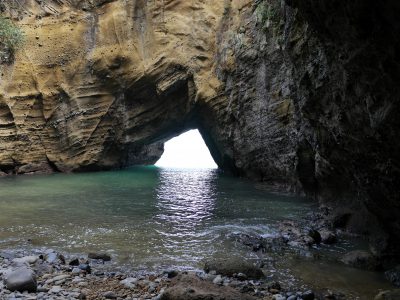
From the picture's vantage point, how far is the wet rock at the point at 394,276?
587 centimetres

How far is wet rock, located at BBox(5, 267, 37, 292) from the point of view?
4863 millimetres

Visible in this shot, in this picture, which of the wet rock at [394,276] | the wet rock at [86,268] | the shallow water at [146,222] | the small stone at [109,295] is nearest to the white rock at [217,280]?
the shallow water at [146,222]

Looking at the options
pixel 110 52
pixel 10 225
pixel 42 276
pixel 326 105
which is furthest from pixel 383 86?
pixel 110 52

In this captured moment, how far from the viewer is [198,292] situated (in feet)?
14.8

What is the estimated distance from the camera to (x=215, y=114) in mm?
25781

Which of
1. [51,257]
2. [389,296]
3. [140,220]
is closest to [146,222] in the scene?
[140,220]

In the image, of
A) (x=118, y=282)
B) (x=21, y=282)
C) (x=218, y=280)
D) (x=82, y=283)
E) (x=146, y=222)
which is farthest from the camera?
(x=146, y=222)

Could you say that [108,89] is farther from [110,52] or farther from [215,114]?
[215,114]

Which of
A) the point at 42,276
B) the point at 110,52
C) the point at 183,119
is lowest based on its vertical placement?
the point at 42,276

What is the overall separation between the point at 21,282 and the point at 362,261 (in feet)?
18.2

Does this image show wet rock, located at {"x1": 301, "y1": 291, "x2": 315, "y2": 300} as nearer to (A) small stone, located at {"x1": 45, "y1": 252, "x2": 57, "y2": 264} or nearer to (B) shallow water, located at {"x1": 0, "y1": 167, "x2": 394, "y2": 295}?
(B) shallow water, located at {"x1": 0, "y1": 167, "x2": 394, "y2": 295}

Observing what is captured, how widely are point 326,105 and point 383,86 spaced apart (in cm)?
282

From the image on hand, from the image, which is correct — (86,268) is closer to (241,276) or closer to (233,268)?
(233,268)

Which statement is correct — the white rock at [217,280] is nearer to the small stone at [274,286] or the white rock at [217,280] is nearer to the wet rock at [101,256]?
the small stone at [274,286]
